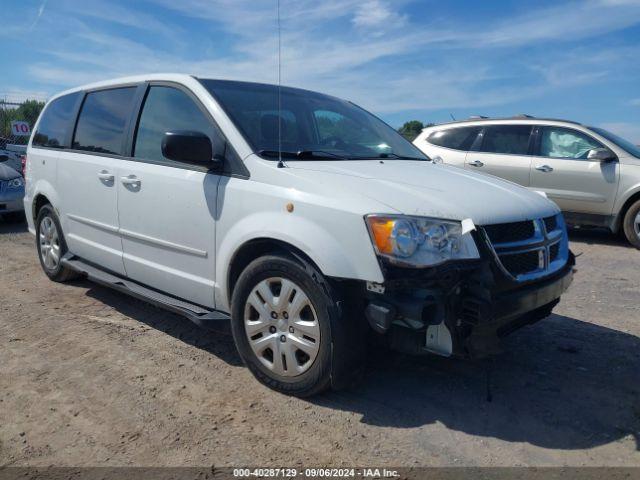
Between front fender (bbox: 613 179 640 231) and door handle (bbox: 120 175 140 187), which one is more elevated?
door handle (bbox: 120 175 140 187)

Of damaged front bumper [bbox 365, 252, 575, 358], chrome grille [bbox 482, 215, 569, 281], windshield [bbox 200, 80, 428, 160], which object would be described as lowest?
damaged front bumper [bbox 365, 252, 575, 358]

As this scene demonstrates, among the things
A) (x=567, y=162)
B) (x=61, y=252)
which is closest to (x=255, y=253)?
(x=61, y=252)

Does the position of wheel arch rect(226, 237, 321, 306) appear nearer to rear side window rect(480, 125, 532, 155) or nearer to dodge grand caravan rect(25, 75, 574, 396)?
dodge grand caravan rect(25, 75, 574, 396)

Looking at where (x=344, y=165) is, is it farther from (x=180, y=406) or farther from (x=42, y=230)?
(x=42, y=230)

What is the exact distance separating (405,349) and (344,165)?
3.88 feet

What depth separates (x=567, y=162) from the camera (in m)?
8.15

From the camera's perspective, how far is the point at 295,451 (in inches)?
106

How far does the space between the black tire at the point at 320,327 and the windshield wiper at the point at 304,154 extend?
2.13ft

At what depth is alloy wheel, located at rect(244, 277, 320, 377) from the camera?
301 cm

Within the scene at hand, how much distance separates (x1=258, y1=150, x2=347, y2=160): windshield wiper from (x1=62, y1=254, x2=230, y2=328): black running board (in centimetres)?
104

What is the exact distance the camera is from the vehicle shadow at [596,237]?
8.20 metres

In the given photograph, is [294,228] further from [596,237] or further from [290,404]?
[596,237]

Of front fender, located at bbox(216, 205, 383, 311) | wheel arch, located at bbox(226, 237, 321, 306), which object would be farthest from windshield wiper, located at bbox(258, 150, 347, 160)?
wheel arch, located at bbox(226, 237, 321, 306)

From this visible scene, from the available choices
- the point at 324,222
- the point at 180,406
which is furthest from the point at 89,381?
the point at 324,222
